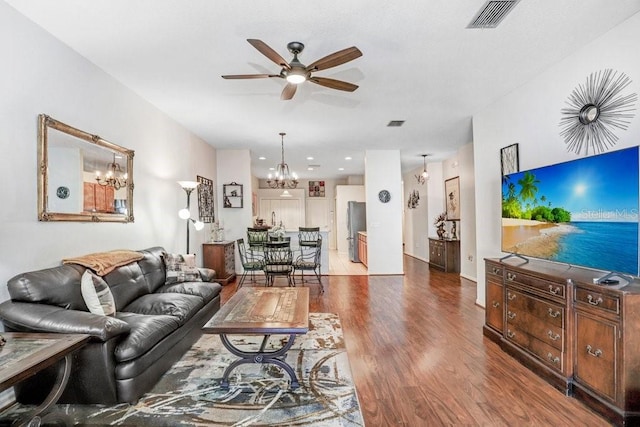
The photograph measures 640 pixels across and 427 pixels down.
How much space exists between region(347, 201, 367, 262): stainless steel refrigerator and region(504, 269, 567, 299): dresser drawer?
616 cm

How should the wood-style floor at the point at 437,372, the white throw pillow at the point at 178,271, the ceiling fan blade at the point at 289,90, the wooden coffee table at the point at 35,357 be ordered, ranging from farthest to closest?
the white throw pillow at the point at 178,271
the ceiling fan blade at the point at 289,90
the wood-style floor at the point at 437,372
the wooden coffee table at the point at 35,357

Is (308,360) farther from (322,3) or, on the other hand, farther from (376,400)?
(322,3)

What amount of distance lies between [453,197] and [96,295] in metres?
7.18

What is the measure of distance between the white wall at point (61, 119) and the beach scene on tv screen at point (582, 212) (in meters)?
4.15

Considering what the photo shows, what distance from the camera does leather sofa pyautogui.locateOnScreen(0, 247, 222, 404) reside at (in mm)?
2041

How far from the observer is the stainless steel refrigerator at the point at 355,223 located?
921cm

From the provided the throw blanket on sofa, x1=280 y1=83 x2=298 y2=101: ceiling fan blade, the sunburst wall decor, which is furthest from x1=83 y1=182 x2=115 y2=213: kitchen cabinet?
the sunburst wall decor

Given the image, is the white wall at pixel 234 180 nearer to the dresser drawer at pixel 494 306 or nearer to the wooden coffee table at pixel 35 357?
the dresser drawer at pixel 494 306

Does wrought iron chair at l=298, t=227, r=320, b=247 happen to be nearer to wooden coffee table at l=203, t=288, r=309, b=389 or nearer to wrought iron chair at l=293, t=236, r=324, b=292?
wrought iron chair at l=293, t=236, r=324, b=292

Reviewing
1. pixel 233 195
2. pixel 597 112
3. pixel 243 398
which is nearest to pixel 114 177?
pixel 243 398

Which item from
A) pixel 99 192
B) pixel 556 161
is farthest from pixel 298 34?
pixel 556 161

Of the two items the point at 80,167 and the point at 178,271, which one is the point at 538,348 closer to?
the point at 178,271

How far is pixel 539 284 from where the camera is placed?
2650mm

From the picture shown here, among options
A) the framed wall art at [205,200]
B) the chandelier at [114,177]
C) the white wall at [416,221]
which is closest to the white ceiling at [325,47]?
the chandelier at [114,177]
